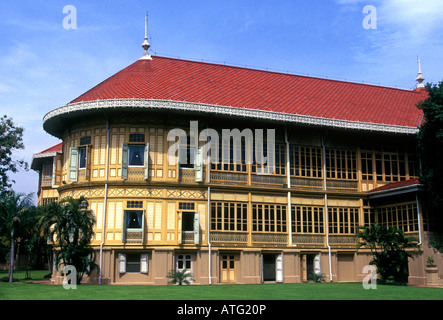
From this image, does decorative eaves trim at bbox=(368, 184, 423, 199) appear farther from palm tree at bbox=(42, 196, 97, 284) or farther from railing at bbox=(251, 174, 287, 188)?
Answer: palm tree at bbox=(42, 196, 97, 284)

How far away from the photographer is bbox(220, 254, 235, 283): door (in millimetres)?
30141

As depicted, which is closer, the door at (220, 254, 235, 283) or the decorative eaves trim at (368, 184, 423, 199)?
the door at (220, 254, 235, 283)

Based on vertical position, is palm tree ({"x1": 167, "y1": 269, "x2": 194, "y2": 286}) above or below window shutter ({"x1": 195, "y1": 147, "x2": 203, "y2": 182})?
below

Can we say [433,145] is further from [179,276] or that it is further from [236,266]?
[179,276]

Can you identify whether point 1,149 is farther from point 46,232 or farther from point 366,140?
point 366,140

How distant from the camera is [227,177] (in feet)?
102

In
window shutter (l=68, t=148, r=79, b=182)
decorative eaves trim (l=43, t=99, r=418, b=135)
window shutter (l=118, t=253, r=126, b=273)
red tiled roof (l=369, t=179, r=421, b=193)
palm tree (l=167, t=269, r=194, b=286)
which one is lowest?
palm tree (l=167, t=269, r=194, b=286)

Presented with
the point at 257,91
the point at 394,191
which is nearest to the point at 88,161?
the point at 257,91

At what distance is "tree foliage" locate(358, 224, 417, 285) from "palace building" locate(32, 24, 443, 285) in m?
2.08

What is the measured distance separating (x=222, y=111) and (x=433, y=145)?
12634mm

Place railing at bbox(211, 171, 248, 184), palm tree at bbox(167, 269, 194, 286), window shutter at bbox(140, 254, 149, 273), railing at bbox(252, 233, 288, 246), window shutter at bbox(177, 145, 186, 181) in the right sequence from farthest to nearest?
1. railing at bbox(252, 233, 288, 246)
2. railing at bbox(211, 171, 248, 184)
3. window shutter at bbox(177, 145, 186, 181)
4. window shutter at bbox(140, 254, 149, 273)
5. palm tree at bbox(167, 269, 194, 286)

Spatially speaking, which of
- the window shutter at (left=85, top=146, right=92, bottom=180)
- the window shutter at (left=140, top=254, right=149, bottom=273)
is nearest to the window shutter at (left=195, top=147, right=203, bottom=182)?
the window shutter at (left=140, top=254, right=149, bottom=273)

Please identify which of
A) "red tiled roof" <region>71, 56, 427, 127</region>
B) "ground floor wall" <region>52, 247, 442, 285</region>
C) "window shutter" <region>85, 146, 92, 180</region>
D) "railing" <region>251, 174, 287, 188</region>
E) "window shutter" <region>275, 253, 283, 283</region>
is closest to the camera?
"ground floor wall" <region>52, 247, 442, 285</region>

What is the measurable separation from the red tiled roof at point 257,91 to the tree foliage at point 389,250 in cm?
808
